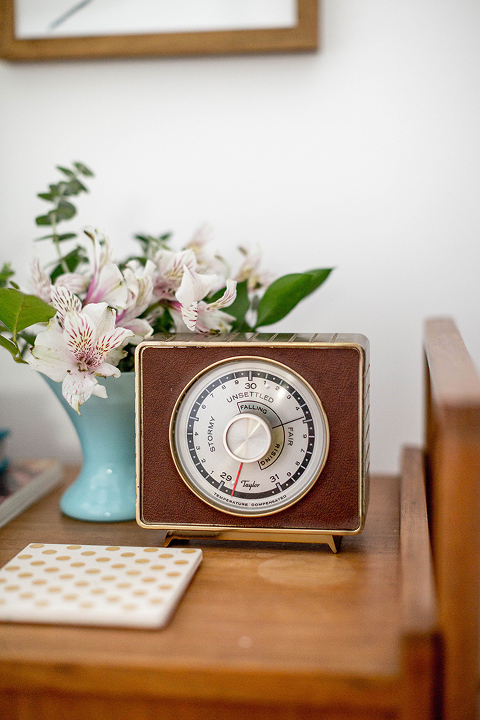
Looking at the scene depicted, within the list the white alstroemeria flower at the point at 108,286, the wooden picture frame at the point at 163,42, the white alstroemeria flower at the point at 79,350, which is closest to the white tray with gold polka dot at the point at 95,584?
the white alstroemeria flower at the point at 79,350

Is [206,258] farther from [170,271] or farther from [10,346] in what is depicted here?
[10,346]

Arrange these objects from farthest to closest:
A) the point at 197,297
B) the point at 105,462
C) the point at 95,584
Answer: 1. the point at 105,462
2. the point at 197,297
3. the point at 95,584

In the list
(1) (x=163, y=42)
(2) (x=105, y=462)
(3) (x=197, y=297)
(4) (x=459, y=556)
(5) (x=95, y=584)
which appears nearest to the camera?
(4) (x=459, y=556)

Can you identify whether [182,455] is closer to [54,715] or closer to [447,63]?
[54,715]

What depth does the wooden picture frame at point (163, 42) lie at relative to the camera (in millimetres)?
1007

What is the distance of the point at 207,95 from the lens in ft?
3.55

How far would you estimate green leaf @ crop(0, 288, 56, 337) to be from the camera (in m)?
0.71

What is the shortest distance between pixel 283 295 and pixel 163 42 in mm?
496

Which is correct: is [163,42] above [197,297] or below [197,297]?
above

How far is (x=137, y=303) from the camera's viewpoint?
0.77 meters

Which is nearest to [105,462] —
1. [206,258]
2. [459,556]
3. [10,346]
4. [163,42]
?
[10,346]

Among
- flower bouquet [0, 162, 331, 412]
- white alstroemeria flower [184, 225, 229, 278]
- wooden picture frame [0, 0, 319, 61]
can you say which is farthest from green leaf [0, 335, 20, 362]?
wooden picture frame [0, 0, 319, 61]

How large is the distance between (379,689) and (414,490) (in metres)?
0.35

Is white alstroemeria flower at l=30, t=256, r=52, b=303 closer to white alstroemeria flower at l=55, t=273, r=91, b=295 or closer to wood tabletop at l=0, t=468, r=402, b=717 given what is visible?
white alstroemeria flower at l=55, t=273, r=91, b=295
